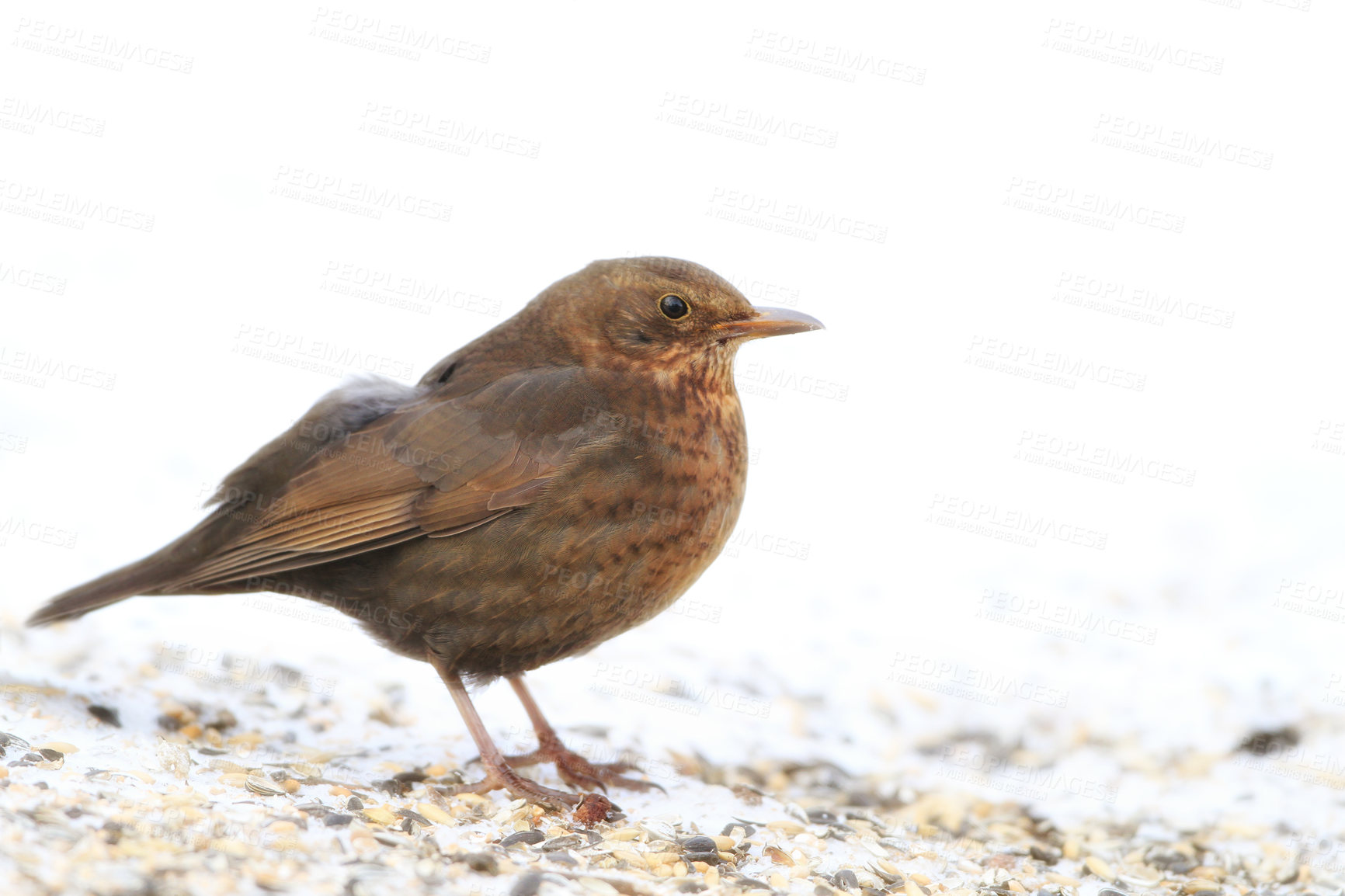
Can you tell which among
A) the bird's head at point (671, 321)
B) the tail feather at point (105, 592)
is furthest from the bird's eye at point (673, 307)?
the tail feather at point (105, 592)

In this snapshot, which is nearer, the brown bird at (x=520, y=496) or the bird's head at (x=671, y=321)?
the brown bird at (x=520, y=496)

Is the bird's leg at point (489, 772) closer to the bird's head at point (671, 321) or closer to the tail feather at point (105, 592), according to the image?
the tail feather at point (105, 592)

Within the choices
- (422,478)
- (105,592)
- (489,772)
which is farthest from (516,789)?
(105,592)

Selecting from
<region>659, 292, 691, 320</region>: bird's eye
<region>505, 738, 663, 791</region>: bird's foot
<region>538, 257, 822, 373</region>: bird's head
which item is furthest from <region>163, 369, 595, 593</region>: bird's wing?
<region>505, 738, 663, 791</region>: bird's foot

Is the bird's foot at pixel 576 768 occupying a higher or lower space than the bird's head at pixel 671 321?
lower

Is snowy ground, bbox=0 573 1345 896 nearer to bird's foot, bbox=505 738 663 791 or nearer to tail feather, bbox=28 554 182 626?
bird's foot, bbox=505 738 663 791

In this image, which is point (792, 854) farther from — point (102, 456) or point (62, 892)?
point (102, 456)
